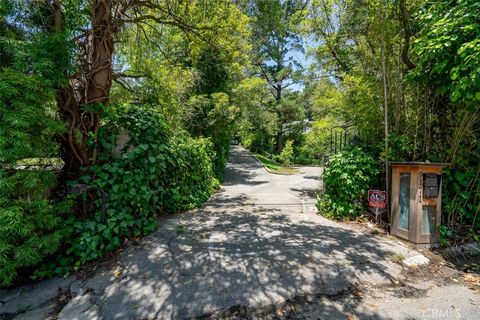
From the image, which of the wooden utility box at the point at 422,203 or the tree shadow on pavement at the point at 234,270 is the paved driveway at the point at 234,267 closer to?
the tree shadow on pavement at the point at 234,270

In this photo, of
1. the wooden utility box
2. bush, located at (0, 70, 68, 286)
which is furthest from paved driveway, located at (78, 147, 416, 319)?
bush, located at (0, 70, 68, 286)

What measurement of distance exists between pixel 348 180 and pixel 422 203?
47.4 inches

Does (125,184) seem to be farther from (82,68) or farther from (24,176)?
(82,68)

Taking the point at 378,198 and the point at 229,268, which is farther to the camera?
the point at 378,198

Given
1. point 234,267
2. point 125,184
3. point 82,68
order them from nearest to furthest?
point 234,267 → point 82,68 → point 125,184

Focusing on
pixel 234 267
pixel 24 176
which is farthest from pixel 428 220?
pixel 24 176

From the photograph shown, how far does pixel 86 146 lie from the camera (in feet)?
11.6

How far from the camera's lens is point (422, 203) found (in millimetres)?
3574

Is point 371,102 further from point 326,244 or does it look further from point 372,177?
point 326,244

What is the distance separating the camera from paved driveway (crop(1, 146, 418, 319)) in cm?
242

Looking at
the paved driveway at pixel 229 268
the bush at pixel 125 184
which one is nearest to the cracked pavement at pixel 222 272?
the paved driveway at pixel 229 268

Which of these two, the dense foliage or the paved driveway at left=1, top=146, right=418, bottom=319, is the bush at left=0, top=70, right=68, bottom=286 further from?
the paved driveway at left=1, top=146, right=418, bottom=319

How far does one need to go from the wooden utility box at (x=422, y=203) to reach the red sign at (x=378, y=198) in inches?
17.1

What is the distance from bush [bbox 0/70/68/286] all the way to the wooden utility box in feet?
15.5
